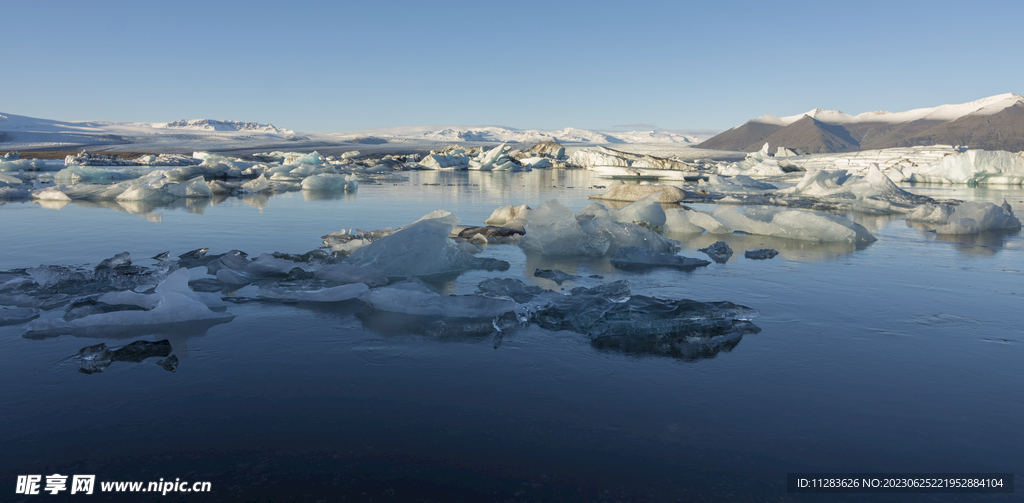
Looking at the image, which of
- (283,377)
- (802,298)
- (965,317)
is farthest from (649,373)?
(965,317)

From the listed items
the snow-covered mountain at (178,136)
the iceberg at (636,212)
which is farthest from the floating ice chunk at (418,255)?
the snow-covered mountain at (178,136)

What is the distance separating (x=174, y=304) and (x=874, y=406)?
3.50 meters

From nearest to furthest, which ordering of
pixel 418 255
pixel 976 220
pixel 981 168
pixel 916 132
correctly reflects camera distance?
pixel 418 255 → pixel 976 220 → pixel 981 168 → pixel 916 132

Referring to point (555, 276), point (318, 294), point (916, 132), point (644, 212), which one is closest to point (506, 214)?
point (644, 212)

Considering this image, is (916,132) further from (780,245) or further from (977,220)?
(780,245)

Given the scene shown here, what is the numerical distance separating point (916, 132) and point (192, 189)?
199 m

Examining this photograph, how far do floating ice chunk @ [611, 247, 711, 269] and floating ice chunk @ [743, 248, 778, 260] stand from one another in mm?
640

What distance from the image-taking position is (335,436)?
181cm

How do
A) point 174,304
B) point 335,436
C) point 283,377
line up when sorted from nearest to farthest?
point 335,436 < point 283,377 < point 174,304

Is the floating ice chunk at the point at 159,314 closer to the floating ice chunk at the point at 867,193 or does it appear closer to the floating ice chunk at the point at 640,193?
the floating ice chunk at the point at 640,193

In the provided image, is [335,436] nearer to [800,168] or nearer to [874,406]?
[874,406]

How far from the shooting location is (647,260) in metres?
5.16

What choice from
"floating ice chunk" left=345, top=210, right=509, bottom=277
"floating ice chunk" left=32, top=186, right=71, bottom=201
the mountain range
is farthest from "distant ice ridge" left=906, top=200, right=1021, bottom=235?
the mountain range

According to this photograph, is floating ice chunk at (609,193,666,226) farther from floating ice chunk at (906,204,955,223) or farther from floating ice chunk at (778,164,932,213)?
floating ice chunk at (778,164,932,213)
